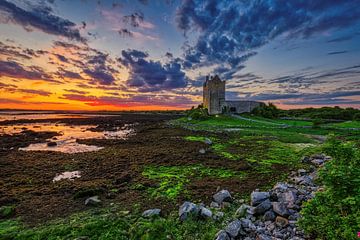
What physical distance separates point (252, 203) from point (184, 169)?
6261mm

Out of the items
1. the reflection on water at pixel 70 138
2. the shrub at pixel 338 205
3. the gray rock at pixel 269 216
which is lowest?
the reflection on water at pixel 70 138

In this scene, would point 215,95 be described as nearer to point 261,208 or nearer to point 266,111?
point 266,111

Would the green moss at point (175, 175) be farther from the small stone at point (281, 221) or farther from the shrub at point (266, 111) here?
the shrub at point (266, 111)

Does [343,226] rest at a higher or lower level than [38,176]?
higher

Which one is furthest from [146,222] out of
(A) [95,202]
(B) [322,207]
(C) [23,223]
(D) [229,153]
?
(D) [229,153]

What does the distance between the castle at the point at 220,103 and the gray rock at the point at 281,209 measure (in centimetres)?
5948

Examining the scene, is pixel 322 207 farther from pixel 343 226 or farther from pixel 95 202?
pixel 95 202

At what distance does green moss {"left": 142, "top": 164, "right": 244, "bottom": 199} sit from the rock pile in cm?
327

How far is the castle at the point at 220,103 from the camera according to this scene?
6538 cm

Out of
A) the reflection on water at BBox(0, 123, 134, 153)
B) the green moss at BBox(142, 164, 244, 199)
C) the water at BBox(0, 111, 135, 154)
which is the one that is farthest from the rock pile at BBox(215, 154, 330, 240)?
the reflection on water at BBox(0, 123, 134, 153)

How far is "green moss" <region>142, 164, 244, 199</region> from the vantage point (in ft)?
30.3

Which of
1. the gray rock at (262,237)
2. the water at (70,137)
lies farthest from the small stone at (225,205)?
the water at (70,137)

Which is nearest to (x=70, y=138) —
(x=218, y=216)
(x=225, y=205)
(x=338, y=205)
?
(x=225, y=205)

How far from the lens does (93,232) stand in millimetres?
5965
